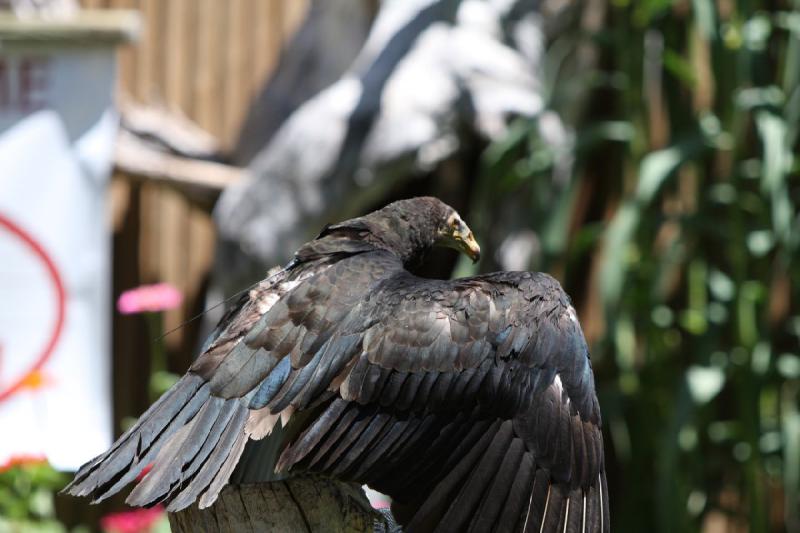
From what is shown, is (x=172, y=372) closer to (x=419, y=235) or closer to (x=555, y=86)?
(x=555, y=86)

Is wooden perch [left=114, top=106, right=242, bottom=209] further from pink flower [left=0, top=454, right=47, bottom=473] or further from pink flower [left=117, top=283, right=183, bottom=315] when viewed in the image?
pink flower [left=0, top=454, right=47, bottom=473]

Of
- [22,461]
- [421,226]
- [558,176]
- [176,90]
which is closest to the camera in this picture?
[421,226]

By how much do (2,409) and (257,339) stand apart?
6.51 feet

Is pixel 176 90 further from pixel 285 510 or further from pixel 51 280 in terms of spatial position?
pixel 285 510

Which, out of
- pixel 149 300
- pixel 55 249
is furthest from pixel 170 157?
pixel 149 300

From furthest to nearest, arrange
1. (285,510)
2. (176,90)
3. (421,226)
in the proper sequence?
1. (176,90)
2. (421,226)
3. (285,510)

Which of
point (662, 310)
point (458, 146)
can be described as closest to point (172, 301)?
point (458, 146)

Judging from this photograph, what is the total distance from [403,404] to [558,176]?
2.22m

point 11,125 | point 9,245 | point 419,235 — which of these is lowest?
point 9,245

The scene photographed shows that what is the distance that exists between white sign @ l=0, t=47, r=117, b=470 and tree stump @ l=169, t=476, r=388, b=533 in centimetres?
186

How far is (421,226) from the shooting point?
7.91 ft

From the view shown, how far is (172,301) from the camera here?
3354 mm

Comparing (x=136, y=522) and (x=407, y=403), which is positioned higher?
(x=407, y=403)

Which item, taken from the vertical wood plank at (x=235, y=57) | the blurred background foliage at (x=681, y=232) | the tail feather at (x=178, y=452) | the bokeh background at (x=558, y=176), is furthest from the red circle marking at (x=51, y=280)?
the tail feather at (x=178, y=452)
